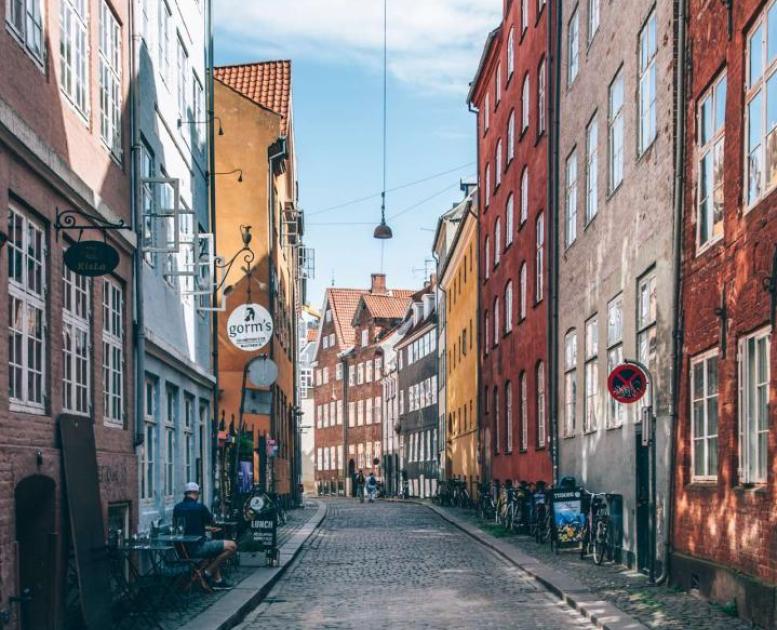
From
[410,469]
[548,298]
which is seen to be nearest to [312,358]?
[410,469]

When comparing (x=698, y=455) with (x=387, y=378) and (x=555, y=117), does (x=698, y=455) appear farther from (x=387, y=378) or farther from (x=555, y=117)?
(x=387, y=378)

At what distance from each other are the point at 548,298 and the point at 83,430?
15.3 meters

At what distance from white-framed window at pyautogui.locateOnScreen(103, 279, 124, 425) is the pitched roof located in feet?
85.9

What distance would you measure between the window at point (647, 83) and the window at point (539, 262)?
33.3 ft

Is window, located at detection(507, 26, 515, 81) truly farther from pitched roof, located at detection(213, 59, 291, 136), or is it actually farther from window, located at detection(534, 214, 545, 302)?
pitched roof, located at detection(213, 59, 291, 136)

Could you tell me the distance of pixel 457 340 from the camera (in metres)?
52.2

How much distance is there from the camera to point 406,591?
1622 centimetres

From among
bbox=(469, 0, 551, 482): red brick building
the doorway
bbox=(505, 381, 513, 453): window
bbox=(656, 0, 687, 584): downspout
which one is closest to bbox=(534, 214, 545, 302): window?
bbox=(469, 0, 551, 482): red brick building

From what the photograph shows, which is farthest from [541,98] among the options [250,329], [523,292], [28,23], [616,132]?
[28,23]

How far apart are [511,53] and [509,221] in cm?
463

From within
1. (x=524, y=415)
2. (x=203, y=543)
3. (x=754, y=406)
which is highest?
(x=754, y=406)

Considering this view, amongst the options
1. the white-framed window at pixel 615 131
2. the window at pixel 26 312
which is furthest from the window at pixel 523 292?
the window at pixel 26 312

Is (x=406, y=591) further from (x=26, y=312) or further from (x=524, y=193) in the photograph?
(x=524, y=193)

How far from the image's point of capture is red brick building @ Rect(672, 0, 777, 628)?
11969mm
